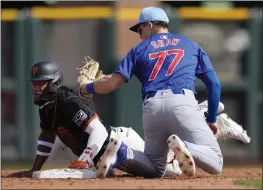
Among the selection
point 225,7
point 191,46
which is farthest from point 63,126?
point 225,7

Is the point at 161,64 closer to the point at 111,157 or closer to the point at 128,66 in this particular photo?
the point at 128,66

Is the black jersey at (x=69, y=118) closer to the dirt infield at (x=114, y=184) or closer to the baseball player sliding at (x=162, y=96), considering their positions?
the baseball player sliding at (x=162, y=96)

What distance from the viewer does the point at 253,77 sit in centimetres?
1340

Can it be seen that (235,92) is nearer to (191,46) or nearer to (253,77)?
(253,77)

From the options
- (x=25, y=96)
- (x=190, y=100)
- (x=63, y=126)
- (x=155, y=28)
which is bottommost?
(x=25, y=96)

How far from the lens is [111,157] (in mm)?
6613

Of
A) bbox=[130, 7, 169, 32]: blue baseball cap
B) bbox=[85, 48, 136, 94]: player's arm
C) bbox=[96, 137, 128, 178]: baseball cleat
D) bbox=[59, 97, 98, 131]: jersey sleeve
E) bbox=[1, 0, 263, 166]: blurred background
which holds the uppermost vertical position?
bbox=[130, 7, 169, 32]: blue baseball cap

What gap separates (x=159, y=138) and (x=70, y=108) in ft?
2.79

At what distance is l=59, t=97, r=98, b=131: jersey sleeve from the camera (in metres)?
7.06

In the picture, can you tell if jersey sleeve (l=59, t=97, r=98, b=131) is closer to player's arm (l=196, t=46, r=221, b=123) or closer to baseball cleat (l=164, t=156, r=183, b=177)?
baseball cleat (l=164, t=156, r=183, b=177)

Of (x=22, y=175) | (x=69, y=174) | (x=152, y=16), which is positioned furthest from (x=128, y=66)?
(x=22, y=175)

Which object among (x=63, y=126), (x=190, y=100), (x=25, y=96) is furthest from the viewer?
(x=25, y=96)

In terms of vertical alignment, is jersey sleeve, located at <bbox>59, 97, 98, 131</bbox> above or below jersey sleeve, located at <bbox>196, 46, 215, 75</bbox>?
below

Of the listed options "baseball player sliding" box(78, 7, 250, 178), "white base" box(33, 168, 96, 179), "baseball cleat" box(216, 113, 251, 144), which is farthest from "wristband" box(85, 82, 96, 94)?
"baseball cleat" box(216, 113, 251, 144)
